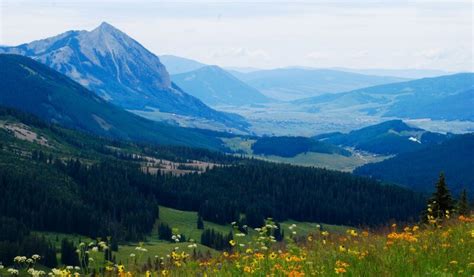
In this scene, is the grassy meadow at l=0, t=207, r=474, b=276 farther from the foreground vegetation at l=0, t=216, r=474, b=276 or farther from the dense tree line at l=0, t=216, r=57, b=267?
the dense tree line at l=0, t=216, r=57, b=267

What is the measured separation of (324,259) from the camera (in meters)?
18.4

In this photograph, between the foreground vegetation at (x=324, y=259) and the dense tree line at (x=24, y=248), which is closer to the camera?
the foreground vegetation at (x=324, y=259)

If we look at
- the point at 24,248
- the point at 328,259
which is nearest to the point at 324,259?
the point at 328,259

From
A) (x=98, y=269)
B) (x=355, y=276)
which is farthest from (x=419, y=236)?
(x=98, y=269)

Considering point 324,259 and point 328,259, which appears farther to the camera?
point 324,259

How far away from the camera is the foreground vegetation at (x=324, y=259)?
16250 millimetres

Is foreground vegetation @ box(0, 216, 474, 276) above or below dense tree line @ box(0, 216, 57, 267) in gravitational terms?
above

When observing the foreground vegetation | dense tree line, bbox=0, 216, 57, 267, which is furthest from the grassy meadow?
dense tree line, bbox=0, 216, 57, 267

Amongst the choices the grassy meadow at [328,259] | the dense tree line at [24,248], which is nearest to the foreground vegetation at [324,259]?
the grassy meadow at [328,259]

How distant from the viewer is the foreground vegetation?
16.2 meters

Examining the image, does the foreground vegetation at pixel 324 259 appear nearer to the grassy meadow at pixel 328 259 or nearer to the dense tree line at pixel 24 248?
the grassy meadow at pixel 328 259

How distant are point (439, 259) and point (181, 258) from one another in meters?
7.78

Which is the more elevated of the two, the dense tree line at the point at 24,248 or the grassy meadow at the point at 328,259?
the grassy meadow at the point at 328,259

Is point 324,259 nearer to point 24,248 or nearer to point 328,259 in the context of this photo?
point 328,259
